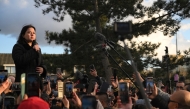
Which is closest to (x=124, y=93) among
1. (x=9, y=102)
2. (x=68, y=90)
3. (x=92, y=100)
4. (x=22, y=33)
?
(x=68, y=90)

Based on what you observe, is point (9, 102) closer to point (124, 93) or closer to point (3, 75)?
point (3, 75)

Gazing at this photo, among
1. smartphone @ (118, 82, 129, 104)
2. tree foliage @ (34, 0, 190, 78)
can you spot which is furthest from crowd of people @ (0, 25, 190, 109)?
tree foliage @ (34, 0, 190, 78)

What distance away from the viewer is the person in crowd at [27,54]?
4.34m

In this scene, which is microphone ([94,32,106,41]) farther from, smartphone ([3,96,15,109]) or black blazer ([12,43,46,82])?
smartphone ([3,96,15,109])

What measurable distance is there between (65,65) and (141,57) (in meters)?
4.73

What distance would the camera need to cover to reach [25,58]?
4.33 metres

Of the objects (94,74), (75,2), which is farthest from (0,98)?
(75,2)

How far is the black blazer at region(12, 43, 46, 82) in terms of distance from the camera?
4324 millimetres

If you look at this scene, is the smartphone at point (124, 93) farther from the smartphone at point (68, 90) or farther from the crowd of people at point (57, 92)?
the smartphone at point (68, 90)

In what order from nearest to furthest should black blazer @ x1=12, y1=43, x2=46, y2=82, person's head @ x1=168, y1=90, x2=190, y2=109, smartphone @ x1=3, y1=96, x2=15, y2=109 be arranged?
person's head @ x1=168, y1=90, x2=190, y2=109, smartphone @ x1=3, y1=96, x2=15, y2=109, black blazer @ x1=12, y1=43, x2=46, y2=82

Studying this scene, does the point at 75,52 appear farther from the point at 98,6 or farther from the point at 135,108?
the point at 135,108

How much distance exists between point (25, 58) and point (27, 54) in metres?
0.06

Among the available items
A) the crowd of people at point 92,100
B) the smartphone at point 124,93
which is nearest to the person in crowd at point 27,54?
the crowd of people at point 92,100

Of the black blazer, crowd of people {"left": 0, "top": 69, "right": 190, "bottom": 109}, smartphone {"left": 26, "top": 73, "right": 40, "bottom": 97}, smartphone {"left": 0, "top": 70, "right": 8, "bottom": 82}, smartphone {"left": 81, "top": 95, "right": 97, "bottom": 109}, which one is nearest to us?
crowd of people {"left": 0, "top": 69, "right": 190, "bottom": 109}
